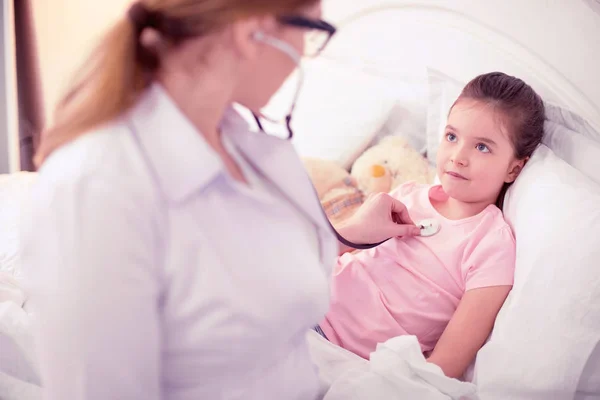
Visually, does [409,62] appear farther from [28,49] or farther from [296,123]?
[28,49]

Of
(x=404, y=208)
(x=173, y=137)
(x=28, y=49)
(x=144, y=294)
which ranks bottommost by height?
(x=28, y=49)

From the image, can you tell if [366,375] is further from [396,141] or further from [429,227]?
[396,141]

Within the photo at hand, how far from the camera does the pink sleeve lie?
3.40ft

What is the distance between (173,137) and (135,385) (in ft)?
0.90

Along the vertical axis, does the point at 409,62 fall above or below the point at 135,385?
above

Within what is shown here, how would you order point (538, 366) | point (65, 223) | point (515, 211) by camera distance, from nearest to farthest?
1. point (65, 223)
2. point (538, 366)
3. point (515, 211)

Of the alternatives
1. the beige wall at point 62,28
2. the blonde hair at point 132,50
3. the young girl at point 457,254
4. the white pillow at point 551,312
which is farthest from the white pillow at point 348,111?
the beige wall at point 62,28

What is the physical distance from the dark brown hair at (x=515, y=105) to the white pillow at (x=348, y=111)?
468 millimetres

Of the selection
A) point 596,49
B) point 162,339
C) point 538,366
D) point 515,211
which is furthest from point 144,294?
point 596,49

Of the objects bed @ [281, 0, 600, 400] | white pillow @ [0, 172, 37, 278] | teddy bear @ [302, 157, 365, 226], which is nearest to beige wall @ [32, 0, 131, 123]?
white pillow @ [0, 172, 37, 278]

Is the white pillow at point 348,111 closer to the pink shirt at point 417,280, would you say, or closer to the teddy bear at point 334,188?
the teddy bear at point 334,188

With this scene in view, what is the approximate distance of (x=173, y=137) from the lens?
591 mm

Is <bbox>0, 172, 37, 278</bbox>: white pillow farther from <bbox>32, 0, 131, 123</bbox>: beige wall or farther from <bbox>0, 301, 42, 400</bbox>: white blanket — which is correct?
<bbox>32, 0, 131, 123</bbox>: beige wall

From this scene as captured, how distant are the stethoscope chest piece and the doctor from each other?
0.53m
